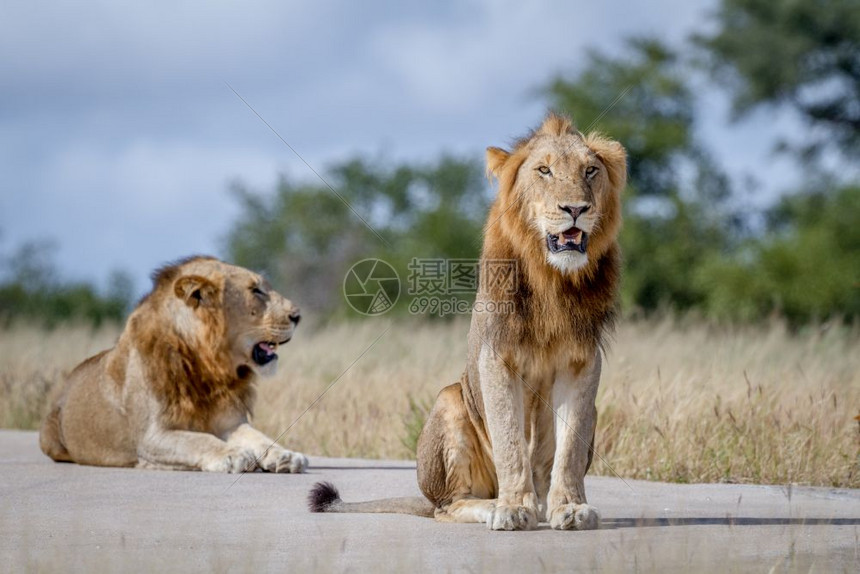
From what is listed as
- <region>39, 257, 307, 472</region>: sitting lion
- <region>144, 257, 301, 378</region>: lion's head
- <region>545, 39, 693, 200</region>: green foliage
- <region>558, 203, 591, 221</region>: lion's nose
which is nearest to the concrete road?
<region>39, 257, 307, 472</region>: sitting lion

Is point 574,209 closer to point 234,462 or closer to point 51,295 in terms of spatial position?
point 234,462

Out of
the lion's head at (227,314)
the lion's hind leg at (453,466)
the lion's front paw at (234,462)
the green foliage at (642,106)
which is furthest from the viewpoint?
the green foliage at (642,106)

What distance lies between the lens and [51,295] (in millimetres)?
32625

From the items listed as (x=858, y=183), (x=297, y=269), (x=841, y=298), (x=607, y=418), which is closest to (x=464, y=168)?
(x=297, y=269)

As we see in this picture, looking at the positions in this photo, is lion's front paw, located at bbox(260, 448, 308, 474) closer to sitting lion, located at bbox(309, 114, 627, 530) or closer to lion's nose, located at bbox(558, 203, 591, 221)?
sitting lion, located at bbox(309, 114, 627, 530)

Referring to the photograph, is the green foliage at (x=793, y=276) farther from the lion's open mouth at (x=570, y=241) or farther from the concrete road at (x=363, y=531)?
the lion's open mouth at (x=570, y=241)

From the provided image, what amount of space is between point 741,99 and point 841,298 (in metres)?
7.94

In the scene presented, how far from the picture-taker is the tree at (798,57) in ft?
101

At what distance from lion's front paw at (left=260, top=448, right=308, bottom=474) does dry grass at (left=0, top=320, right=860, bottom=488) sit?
4.45ft

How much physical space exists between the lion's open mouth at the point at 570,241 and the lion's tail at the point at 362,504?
144 centimetres

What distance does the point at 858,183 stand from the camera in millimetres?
29969

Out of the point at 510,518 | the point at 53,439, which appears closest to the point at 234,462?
the point at 53,439

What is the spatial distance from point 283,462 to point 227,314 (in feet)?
4.05

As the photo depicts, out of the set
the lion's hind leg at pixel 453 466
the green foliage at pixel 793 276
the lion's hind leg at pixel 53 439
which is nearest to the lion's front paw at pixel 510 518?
the lion's hind leg at pixel 453 466
